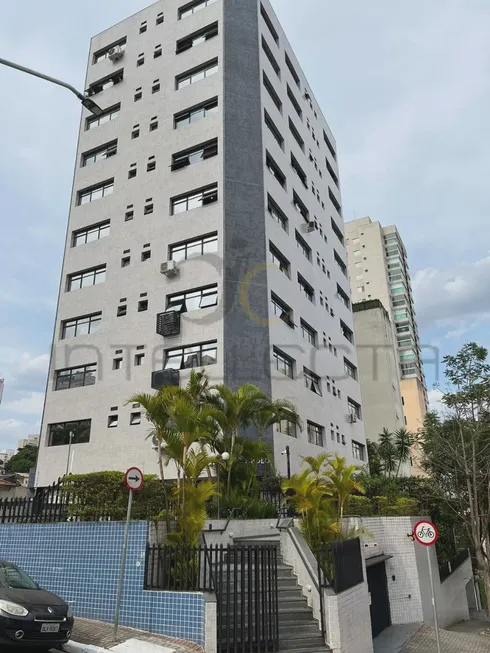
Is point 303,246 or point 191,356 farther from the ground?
point 303,246

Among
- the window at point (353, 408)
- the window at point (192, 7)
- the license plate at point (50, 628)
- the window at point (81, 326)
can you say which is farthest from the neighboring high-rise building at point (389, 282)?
the license plate at point (50, 628)

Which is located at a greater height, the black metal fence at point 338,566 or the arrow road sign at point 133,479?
the arrow road sign at point 133,479

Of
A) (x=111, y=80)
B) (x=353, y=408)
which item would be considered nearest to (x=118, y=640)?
(x=353, y=408)

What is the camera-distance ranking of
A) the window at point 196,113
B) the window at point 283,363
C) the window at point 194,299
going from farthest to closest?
the window at point 196,113 → the window at point 283,363 → the window at point 194,299

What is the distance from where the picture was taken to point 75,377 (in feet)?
90.5

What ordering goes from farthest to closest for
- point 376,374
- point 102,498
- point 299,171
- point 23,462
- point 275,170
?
point 23,462 → point 376,374 → point 299,171 → point 275,170 → point 102,498

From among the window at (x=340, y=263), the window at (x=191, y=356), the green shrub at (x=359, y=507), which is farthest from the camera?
the window at (x=340, y=263)

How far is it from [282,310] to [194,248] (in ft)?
19.3

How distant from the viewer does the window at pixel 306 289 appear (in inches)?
1243

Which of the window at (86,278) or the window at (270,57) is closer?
the window at (86,278)

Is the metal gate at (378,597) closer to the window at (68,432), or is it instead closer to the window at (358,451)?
the window at (68,432)

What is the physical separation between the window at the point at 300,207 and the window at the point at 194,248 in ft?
32.0

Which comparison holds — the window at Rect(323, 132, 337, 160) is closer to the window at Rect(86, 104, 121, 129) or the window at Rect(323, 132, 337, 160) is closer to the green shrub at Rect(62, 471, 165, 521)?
the window at Rect(86, 104, 121, 129)

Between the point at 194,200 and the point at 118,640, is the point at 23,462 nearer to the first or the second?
the point at 194,200
